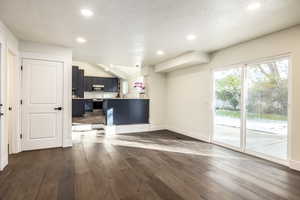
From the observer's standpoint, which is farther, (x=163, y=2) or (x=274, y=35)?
(x=274, y=35)

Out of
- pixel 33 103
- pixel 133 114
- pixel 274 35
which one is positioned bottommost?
pixel 133 114

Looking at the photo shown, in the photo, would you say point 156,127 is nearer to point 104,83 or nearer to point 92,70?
point 104,83

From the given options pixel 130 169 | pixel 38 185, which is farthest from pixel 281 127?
pixel 38 185

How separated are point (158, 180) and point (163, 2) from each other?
245 cm

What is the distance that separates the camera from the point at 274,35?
10.2 ft

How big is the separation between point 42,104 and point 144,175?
114 inches

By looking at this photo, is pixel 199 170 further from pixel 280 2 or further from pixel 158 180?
pixel 280 2

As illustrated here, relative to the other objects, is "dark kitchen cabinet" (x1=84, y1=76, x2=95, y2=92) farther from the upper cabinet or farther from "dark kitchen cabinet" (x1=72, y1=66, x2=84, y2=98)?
"dark kitchen cabinet" (x1=72, y1=66, x2=84, y2=98)

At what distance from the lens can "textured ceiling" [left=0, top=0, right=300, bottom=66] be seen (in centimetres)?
218

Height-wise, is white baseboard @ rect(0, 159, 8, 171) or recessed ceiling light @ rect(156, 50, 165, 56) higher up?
recessed ceiling light @ rect(156, 50, 165, 56)

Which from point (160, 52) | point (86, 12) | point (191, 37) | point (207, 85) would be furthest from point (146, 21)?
point (207, 85)

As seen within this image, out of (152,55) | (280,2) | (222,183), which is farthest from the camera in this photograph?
(152,55)

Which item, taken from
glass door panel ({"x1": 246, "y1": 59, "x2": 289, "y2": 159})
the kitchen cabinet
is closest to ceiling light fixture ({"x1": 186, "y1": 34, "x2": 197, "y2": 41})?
glass door panel ({"x1": 246, "y1": 59, "x2": 289, "y2": 159})

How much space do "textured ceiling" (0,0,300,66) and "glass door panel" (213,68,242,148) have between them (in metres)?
0.84
